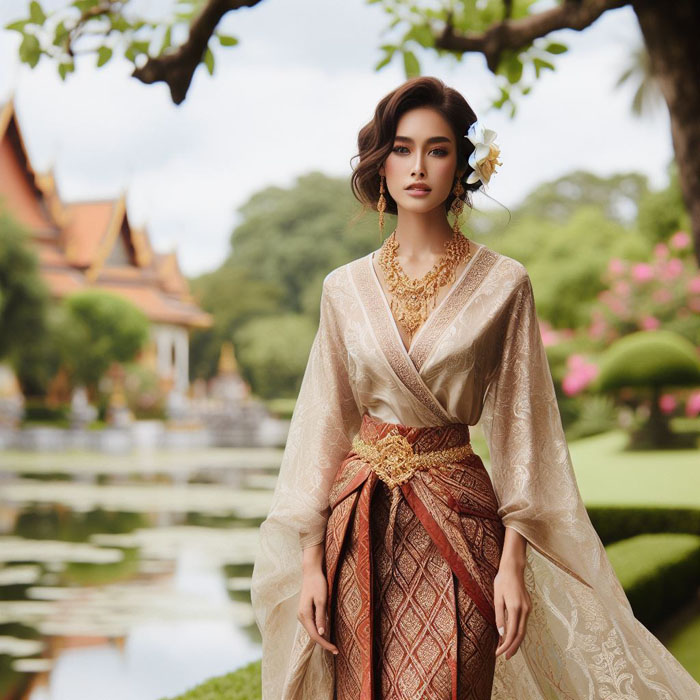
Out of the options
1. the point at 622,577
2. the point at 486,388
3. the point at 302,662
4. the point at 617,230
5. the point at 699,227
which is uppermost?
the point at 617,230

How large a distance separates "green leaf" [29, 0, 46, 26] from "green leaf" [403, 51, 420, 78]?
4.10 feet

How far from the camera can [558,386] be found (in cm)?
1688

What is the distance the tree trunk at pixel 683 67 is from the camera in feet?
10.4

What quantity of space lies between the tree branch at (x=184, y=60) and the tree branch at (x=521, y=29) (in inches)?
40.2

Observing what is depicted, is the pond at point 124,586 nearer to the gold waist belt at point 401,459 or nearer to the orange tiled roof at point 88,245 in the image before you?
the gold waist belt at point 401,459

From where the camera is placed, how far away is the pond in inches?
175

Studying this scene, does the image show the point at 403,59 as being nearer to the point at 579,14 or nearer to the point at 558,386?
the point at 579,14

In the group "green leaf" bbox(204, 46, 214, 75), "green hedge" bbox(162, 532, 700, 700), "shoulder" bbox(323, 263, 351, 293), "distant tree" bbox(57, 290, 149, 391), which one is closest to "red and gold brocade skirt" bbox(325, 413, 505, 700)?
"shoulder" bbox(323, 263, 351, 293)

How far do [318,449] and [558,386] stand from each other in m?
15.5

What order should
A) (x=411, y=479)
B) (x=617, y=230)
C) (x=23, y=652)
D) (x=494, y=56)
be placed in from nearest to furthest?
(x=411, y=479) → (x=494, y=56) → (x=23, y=652) → (x=617, y=230)

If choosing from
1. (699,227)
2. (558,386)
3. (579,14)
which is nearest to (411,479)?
(699,227)

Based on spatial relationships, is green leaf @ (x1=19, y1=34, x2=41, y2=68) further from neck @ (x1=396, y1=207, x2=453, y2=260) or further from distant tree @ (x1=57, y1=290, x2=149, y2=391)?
distant tree @ (x1=57, y1=290, x2=149, y2=391)

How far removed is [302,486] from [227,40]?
1.88 m

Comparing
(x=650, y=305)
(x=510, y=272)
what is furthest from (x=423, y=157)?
(x=650, y=305)
